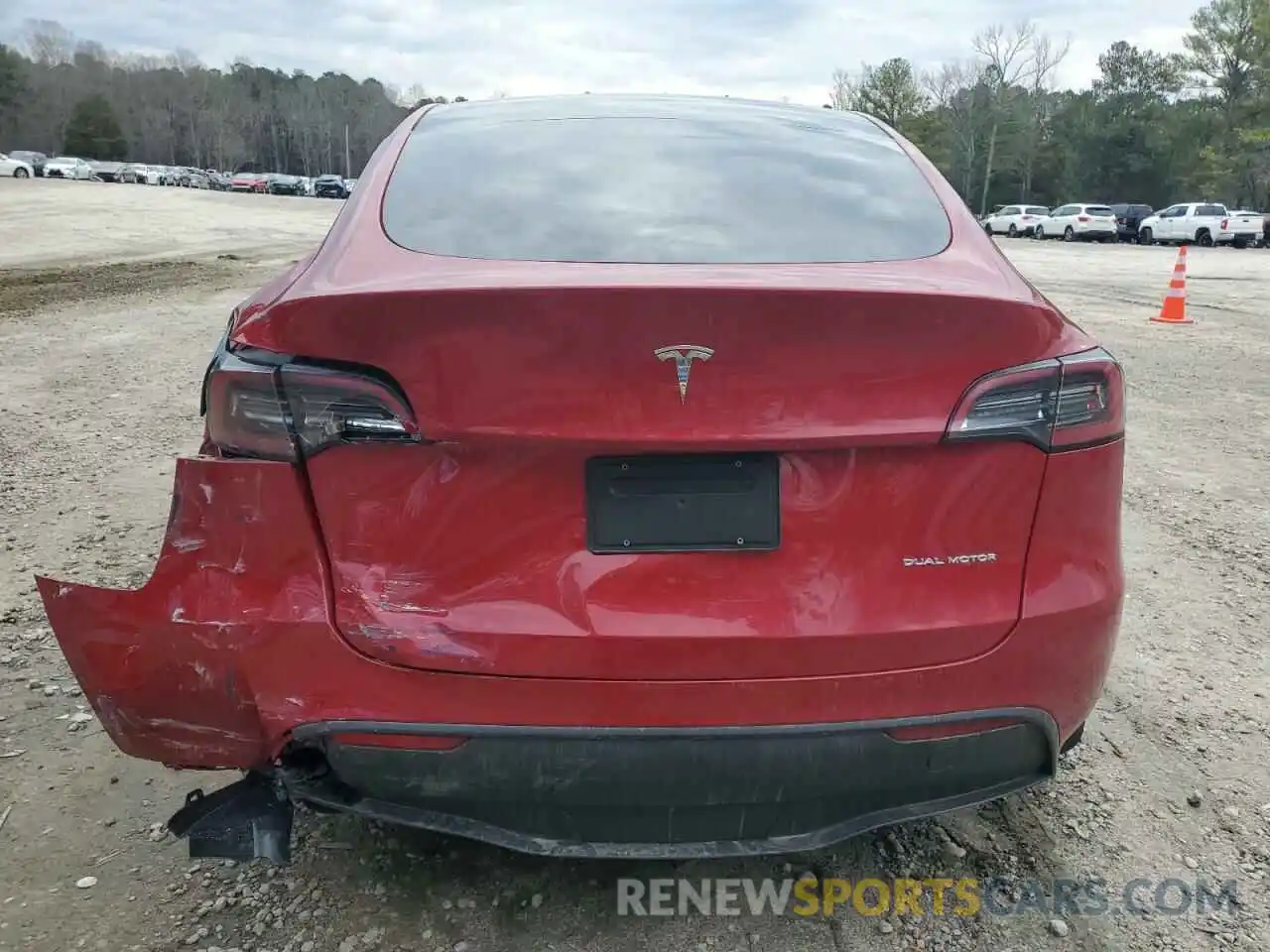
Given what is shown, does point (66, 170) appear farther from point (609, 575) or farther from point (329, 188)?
point (609, 575)

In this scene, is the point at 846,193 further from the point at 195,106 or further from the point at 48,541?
the point at 195,106

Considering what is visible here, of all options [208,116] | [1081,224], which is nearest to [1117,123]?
[1081,224]

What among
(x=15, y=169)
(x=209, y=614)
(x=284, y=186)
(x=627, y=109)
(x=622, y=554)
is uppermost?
(x=15, y=169)

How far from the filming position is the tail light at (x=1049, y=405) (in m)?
1.78

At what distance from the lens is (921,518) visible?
1.80 metres

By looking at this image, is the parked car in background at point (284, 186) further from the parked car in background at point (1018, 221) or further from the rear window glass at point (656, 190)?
the rear window glass at point (656, 190)

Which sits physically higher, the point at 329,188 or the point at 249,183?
the point at 249,183

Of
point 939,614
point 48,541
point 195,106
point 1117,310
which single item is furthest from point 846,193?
point 195,106

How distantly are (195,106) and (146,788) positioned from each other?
13614 cm

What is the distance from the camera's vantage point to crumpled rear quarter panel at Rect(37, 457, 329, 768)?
1.77 m

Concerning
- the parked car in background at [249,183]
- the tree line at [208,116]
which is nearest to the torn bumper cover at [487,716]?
the parked car in background at [249,183]

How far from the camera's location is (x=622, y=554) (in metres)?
1.77

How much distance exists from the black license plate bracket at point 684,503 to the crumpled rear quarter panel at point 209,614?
1.69 ft

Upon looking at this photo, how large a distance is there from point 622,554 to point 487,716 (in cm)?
37
